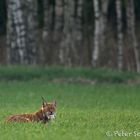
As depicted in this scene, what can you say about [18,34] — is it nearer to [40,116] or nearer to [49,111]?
[40,116]

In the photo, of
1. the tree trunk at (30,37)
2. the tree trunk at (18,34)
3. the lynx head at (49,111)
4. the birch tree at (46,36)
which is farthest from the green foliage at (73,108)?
the birch tree at (46,36)

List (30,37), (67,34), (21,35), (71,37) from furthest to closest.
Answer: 1. (71,37)
2. (67,34)
3. (30,37)
4. (21,35)

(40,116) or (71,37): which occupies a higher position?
(71,37)

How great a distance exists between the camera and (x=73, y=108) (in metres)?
24.0

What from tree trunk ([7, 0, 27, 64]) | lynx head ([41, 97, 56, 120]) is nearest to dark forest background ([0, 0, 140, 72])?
tree trunk ([7, 0, 27, 64])

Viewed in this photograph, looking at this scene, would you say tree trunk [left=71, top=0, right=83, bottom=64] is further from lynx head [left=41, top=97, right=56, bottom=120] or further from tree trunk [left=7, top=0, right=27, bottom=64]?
lynx head [left=41, top=97, right=56, bottom=120]

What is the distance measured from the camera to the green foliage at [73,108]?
53.7 ft

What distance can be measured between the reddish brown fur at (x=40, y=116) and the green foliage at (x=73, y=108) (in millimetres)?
197

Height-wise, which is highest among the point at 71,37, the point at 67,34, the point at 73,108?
the point at 67,34

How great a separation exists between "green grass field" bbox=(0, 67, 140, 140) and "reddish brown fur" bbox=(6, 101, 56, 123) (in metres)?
0.20

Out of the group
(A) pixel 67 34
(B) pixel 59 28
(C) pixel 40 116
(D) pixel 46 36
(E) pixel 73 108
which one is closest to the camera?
(C) pixel 40 116

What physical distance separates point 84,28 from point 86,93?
21.6 meters

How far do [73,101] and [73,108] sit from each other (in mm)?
2939

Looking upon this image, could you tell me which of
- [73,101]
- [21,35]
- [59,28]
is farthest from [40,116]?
[59,28]
